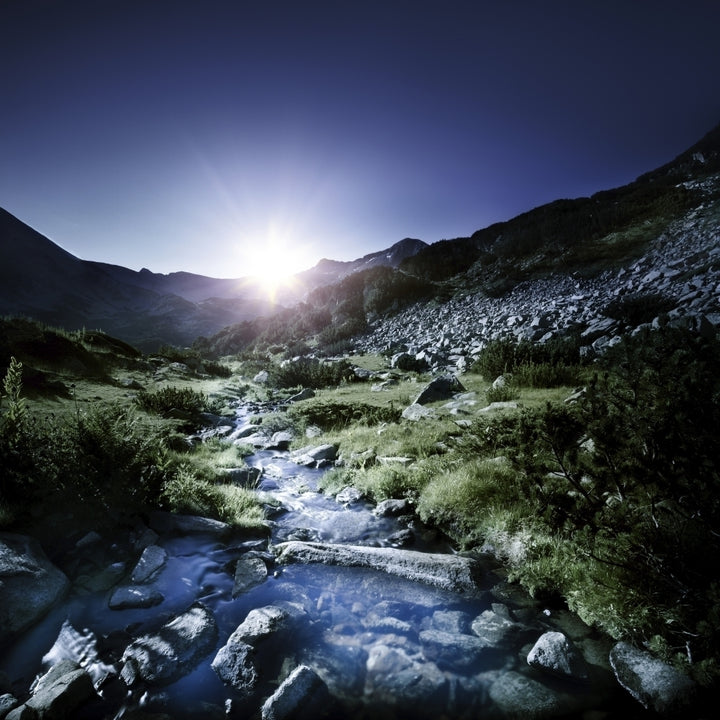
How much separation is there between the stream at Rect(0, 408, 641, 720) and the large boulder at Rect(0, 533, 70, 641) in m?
0.15

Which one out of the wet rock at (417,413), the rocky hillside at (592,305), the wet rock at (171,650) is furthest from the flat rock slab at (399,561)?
the rocky hillside at (592,305)

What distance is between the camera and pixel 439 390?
12.9 metres

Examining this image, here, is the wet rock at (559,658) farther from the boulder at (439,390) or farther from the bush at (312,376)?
the bush at (312,376)

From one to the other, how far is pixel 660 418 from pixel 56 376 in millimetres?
19418

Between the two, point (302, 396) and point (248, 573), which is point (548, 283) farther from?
point (248, 573)

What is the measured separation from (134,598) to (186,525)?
1.56 meters

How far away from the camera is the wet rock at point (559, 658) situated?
10.3 feet

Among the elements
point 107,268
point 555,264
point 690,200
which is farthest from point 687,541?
point 107,268

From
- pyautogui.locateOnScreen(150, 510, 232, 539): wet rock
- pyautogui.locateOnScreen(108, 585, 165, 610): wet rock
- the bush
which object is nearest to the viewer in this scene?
pyautogui.locateOnScreen(108, 585, 165, 610): wet rock

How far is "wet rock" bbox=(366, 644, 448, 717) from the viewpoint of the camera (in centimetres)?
307

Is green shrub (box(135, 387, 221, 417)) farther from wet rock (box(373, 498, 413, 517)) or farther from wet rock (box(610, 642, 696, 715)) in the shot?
wet rock (box(610, 642, 696, 715))

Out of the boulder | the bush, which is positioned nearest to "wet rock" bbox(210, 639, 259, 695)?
the boulder

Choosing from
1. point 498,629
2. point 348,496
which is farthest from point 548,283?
point 498,629

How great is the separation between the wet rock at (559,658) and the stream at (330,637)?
70mm
